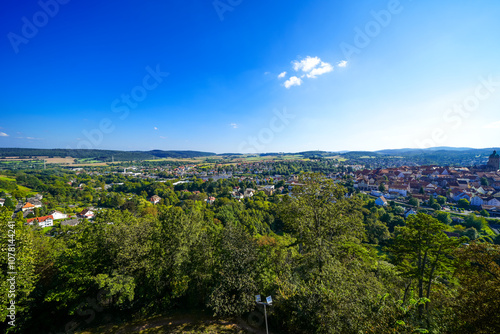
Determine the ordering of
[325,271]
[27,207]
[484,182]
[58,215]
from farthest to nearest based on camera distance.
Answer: [484,182] → [27,207] → [58,215] → [325,271]

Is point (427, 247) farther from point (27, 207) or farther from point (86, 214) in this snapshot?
point (27, 207)

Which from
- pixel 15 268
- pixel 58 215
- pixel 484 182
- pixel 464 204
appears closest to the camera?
pixel 15 268

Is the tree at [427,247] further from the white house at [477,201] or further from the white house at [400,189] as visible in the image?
the white house at [400,189]

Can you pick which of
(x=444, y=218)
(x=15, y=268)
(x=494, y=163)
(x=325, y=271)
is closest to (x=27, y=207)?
(x=15, y=268)

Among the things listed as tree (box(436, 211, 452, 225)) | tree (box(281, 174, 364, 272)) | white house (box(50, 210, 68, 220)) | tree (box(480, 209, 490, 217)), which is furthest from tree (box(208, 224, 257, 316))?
white house (box(50, 210, 68, 220))

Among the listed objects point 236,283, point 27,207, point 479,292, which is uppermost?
point 479,292

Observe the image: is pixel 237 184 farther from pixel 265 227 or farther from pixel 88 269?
pixel 88 269

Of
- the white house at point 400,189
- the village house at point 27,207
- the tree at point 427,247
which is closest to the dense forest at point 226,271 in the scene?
the tree at point 427,247

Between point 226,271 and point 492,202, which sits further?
point 492,202

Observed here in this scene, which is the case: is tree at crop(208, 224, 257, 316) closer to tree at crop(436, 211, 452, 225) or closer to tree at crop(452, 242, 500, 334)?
tree at crop(452, 242, 500, 334)

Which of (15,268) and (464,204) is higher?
(15,268)

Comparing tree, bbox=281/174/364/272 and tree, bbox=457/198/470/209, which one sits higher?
tree, bbox=281/174/364/272
